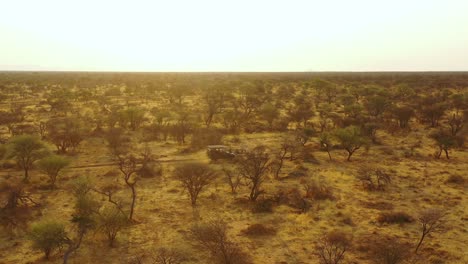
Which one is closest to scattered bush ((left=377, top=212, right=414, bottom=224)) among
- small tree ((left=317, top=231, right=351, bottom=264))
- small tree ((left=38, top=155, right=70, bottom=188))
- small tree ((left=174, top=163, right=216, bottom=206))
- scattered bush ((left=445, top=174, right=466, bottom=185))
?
small tree ((left=317, top=231, right=351, bottom=264))

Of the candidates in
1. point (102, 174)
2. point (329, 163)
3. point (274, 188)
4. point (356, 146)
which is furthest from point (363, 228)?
point (102, 174)

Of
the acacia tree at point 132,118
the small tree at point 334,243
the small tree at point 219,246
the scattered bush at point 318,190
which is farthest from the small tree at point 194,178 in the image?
the acacia tree at point 132,118

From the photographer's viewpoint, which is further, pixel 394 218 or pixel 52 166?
pixel 52 166

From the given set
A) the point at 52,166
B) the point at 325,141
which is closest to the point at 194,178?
the point at 52,166

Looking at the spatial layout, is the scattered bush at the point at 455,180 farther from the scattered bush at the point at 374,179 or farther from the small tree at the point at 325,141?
the small tree at the point at 325,141

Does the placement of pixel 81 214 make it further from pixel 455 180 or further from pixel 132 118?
pixel 132 118

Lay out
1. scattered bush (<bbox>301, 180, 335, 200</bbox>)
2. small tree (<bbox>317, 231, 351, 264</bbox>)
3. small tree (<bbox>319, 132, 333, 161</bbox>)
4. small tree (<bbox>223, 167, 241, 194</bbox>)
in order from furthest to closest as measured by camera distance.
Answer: small tree (<bbox>319, 132, 333, 161</bbox>) < small tree (<bbox>223, 167, 241, 194</bbox>) < scattered bush (<bbox>301, 180, 335, 200</bbox>) < small tree (<bbox>317, 231, 351, 264</bbox>)

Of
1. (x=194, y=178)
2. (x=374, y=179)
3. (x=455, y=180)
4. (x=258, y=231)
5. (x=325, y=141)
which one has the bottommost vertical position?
(x=258, y=231)

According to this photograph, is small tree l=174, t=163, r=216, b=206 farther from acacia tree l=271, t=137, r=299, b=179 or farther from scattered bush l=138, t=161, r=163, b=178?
acacia tree l=271, t=137, r=299, b=179
